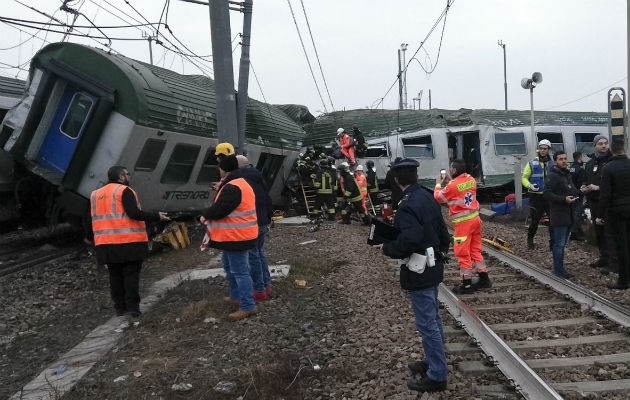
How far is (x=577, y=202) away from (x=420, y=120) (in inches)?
327

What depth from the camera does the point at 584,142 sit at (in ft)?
57.5

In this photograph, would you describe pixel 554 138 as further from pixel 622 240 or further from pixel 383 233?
pixel 383 233

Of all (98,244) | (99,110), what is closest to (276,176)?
(99,110)

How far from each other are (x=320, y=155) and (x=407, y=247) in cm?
1150

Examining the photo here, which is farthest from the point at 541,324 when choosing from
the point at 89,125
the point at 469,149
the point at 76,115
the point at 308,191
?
the point at 469,149

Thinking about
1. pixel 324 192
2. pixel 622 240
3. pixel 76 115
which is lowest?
pixel 622 240

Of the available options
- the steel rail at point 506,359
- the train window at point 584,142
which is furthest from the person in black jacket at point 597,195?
the train window at point 584,142

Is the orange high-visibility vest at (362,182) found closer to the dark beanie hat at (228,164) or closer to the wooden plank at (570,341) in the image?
the dark beanie hat at (228,164)

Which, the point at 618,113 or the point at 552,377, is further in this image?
the point at 618,113

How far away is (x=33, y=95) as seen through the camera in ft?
27.3

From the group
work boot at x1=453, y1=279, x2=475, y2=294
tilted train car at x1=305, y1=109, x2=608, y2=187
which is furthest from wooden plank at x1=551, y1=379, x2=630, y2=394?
tilted train car at x1=305, y1=109, x2=608, y2=187

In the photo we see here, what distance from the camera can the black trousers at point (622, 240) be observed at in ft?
19.0

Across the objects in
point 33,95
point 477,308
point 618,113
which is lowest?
point 477,308

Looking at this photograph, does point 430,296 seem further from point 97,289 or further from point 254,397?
point 97,289
